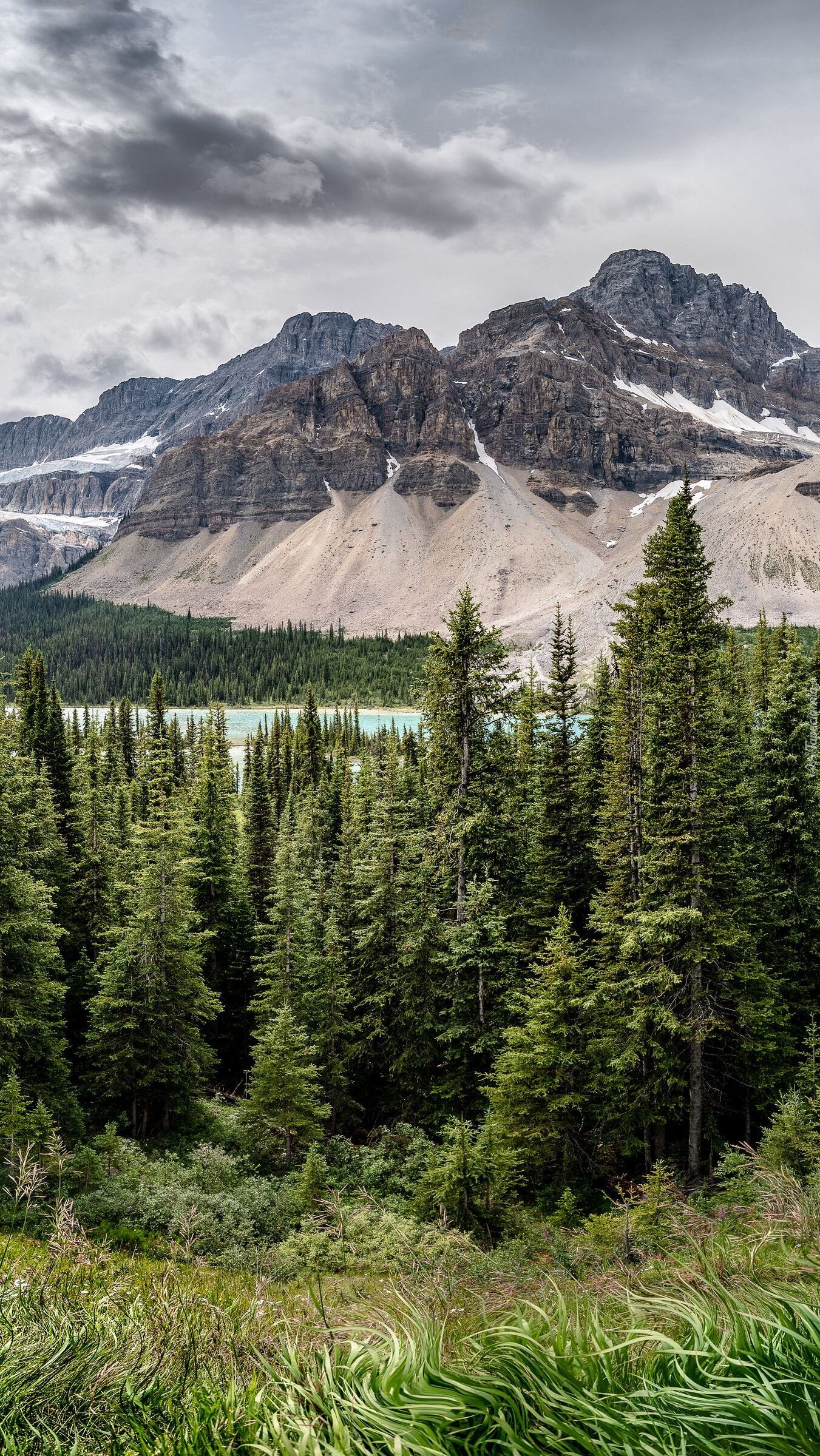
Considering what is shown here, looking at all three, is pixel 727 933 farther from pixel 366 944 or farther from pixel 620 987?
pixel 366 944

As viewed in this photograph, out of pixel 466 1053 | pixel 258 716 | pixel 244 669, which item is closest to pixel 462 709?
pixel 466 1053

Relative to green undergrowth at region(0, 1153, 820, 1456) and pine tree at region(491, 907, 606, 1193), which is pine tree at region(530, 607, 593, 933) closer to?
pine tree at region(491, 907, 606, 1193)

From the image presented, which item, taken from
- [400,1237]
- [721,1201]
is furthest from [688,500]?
[400,1237]

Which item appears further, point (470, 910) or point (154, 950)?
point (154, 950)

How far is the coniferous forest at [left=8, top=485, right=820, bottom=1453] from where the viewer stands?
3082 millimetres

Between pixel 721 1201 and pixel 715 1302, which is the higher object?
pixel 715 1302

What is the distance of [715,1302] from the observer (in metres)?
3.17

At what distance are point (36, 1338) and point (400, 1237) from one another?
9.96 metres

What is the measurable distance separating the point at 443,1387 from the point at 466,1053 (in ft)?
61.7

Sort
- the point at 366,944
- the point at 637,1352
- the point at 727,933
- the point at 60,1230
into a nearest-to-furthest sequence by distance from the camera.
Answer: the point at 637,1352
the point at 60,1230
the point at 727,933
the point at 366,944

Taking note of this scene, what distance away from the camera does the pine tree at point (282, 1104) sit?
58.9 feet

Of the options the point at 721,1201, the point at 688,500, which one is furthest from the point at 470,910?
the point at 688,500

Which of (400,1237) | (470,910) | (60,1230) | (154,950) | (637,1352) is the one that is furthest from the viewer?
(154,950)

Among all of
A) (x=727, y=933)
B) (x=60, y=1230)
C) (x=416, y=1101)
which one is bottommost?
(x=416, y=1101)
